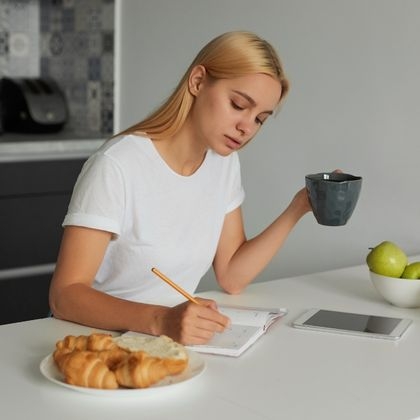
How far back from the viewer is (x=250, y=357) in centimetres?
156

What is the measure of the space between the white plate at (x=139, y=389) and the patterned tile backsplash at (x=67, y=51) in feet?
7.47

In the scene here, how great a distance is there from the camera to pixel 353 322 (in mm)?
1799

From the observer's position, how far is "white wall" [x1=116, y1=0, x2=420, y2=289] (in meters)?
2.50

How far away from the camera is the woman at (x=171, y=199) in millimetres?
Result: 1763

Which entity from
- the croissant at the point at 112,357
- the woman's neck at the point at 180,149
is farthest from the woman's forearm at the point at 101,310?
the woman's neck at the point at 180,149

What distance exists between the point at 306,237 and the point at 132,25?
1.13 metres

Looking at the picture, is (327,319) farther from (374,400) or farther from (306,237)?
(306,237)

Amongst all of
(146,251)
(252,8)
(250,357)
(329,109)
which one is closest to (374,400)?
(250,357)

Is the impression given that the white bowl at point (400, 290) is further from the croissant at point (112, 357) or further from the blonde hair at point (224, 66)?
the croissant at point (112, 357)

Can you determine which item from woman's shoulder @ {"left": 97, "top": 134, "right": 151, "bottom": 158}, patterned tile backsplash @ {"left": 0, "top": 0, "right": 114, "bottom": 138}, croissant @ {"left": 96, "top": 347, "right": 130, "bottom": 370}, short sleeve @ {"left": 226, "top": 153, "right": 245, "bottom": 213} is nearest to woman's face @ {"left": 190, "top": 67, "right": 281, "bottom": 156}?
woman's shoulder @ {"left": 97, "top": 134, "right": 151, "bottom": 158}

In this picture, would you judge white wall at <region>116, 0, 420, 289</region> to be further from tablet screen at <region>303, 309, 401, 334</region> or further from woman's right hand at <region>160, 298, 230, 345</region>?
woman's right hand at <region>160, 298, 230, 345</region>

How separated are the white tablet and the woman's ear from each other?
51 centimetres

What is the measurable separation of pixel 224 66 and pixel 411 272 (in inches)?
22.9

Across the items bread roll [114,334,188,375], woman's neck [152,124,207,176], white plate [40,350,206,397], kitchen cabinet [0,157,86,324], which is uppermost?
woman's neck [152,124,207,176]
